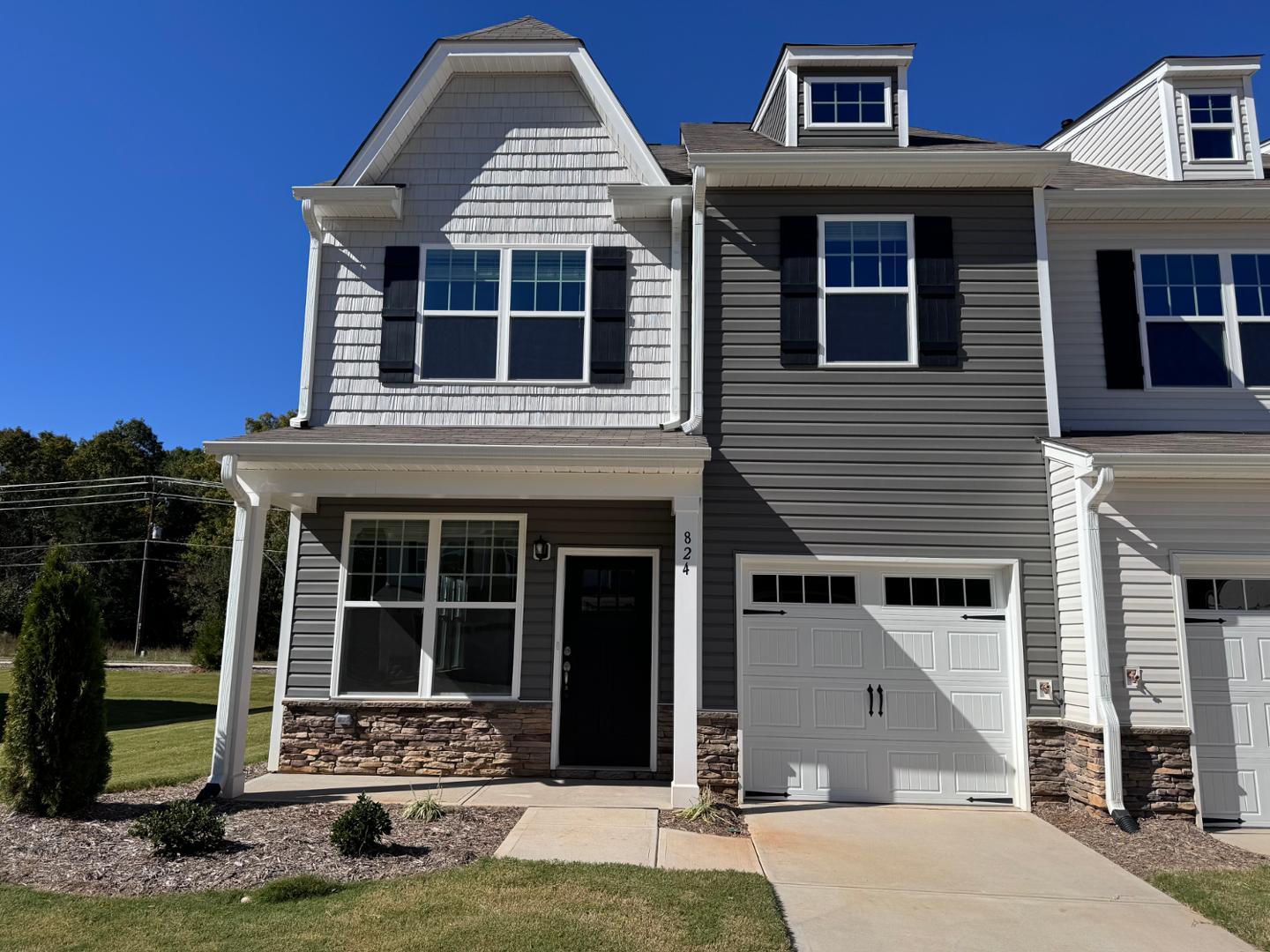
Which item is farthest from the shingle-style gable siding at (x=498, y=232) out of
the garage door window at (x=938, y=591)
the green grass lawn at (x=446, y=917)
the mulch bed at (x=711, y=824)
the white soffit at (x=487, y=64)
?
the green grass lawn at (x=446, y=917)

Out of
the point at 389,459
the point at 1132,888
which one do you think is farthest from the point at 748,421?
the point at 1132,888

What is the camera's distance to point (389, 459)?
7.24 metres

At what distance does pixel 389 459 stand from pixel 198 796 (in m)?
3.23

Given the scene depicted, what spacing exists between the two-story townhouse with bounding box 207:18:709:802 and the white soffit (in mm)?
21

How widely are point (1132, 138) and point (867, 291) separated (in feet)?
15.8

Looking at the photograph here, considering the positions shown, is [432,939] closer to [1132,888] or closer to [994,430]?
[1132,888]

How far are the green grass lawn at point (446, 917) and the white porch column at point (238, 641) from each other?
2.34 m

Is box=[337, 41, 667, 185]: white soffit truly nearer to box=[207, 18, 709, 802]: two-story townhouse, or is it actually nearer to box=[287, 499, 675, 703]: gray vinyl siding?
box=[207, 18, 709, 802]: two-story townhouse

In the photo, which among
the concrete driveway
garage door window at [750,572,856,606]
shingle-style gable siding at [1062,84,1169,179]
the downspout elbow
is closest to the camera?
the concrete driveway

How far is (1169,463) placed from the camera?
7.04m

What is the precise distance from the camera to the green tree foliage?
6172 mm

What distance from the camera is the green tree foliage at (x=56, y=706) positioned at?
6172mm

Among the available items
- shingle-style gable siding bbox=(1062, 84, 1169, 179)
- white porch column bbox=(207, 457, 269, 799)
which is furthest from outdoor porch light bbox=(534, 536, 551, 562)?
shingle-style gable siding bbox=(1062, 84, 1169, 179)

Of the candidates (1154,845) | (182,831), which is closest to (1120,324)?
(1154,845)
